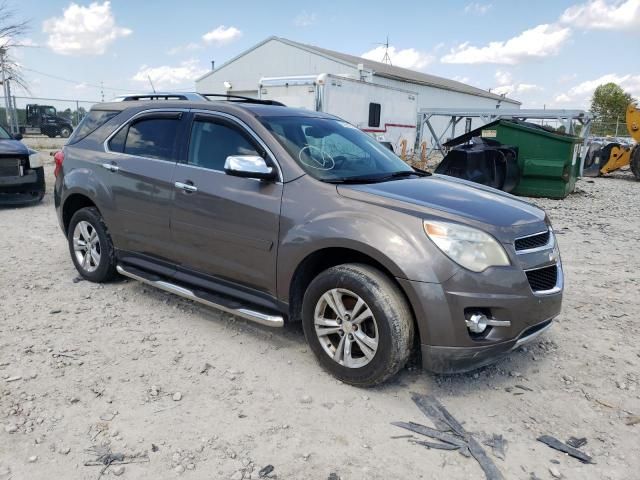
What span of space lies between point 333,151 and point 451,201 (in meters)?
1.02

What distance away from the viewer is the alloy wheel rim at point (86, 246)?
488cm

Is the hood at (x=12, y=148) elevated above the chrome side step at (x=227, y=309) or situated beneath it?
elevated above

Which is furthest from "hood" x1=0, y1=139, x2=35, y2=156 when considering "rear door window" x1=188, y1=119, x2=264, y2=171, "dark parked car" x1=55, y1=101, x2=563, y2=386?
"rear door window" x1=188, y1=119, x2=264, y2=171

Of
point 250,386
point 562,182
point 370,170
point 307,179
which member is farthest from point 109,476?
point 562,182

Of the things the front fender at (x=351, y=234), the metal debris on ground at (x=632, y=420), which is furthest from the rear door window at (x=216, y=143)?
the metal debris on ground at (x=632, y=420)

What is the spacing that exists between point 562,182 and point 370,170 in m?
9.61

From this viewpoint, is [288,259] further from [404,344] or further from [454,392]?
[454,392]

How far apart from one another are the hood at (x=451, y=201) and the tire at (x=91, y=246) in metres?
2.57

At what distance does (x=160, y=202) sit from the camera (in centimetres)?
411

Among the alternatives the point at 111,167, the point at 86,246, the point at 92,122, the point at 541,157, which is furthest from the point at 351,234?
the point at 541,157

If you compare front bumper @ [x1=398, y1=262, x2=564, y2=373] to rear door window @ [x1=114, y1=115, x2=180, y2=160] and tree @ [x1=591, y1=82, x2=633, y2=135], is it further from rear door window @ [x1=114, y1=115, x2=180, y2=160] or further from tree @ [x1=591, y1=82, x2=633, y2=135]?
tree @ [x1=591, y1=82, x2=633, y2=135]

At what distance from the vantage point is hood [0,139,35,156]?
27.7 ft

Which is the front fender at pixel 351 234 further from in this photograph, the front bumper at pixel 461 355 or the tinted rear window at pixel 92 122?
the tinted rear window at pixel 92 122

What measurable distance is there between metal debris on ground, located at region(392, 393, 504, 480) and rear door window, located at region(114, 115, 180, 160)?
2.69 metres
